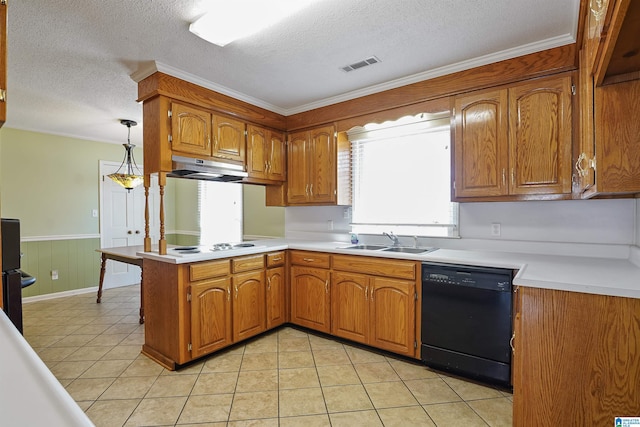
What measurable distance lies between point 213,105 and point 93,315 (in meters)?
2.99

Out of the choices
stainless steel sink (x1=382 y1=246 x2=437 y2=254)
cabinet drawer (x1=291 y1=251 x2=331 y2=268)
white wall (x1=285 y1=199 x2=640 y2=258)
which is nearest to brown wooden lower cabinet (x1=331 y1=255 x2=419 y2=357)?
cabinet drawer (x1=291 y1=251 x2=331 y2=268)

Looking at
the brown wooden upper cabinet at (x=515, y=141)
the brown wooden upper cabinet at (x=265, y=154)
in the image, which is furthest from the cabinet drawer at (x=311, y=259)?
the brown wooden upper cabinet at (x=515, y=141)

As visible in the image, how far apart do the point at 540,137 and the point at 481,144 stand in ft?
1.26

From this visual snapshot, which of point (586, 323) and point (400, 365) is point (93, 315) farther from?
point (586, 323)

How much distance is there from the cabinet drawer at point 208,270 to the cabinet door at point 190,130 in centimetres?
99

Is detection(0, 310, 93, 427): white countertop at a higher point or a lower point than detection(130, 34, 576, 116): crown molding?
lower

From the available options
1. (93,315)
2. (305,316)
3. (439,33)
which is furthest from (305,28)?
(93,315)

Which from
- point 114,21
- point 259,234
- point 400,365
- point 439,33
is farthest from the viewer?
point 259,234

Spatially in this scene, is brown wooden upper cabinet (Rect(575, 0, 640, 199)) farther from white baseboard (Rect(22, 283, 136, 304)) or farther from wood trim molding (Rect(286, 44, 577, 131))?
white baseboard (Rect(22, 283, 136, 304))

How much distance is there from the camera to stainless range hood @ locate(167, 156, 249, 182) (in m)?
2.65

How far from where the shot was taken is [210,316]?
263 cm

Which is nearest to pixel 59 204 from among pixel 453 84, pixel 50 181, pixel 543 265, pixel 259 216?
pixel 50 181

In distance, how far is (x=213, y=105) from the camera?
2.95 metres

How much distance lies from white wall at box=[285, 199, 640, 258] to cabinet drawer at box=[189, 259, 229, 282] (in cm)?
175
